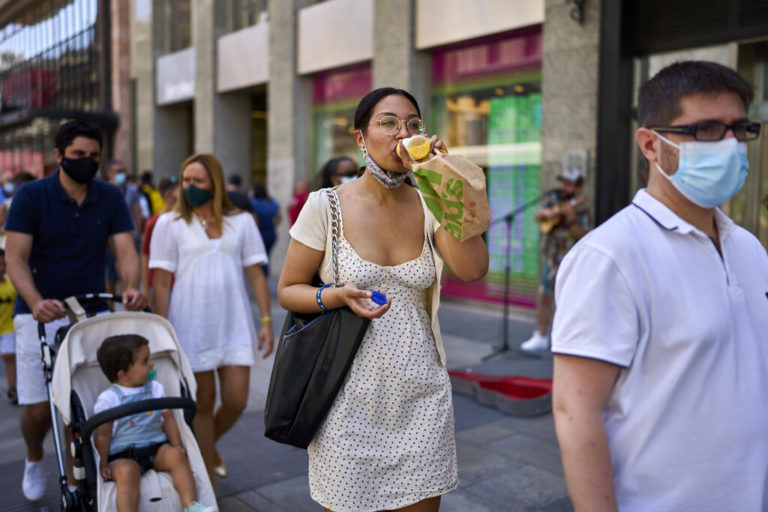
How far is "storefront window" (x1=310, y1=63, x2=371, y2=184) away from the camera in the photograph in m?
13.5

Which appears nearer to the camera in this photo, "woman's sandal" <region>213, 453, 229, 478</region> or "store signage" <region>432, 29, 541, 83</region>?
"woman's sandal" <region>213, 453, 229, 478</region>

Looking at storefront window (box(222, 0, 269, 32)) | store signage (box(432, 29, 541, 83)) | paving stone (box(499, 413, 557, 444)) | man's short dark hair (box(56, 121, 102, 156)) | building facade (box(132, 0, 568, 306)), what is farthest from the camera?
storefront window (box(222, 0, 269, 32))

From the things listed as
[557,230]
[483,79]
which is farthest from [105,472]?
[483,79]

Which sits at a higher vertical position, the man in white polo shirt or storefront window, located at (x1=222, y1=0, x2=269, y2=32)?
storefront window, located at (x1=222, y1=0, x2=269, y2=32)

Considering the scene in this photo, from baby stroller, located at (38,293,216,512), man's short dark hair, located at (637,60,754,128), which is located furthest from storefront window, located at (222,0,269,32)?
man's short dark hair, located at (637,60,754,128)

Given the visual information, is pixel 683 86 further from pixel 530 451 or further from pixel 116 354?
pixel 530 451

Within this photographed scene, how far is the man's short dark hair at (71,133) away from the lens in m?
4.07

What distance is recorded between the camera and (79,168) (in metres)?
4.09

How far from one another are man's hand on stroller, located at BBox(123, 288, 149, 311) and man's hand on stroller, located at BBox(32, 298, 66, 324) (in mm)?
334

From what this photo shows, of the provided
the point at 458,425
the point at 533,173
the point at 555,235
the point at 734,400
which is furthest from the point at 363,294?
the point at 533,173

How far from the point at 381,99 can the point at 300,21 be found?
12675 millimetres

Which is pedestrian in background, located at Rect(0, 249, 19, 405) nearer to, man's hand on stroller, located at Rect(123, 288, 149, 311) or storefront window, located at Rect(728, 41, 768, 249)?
man's hand on stroller, located at Rect(123, 288, 149, 311)

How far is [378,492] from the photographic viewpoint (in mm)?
2510

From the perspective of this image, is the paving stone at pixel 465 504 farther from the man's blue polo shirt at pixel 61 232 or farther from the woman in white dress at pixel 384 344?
the man's blue polo shirt at pixel 61 232
